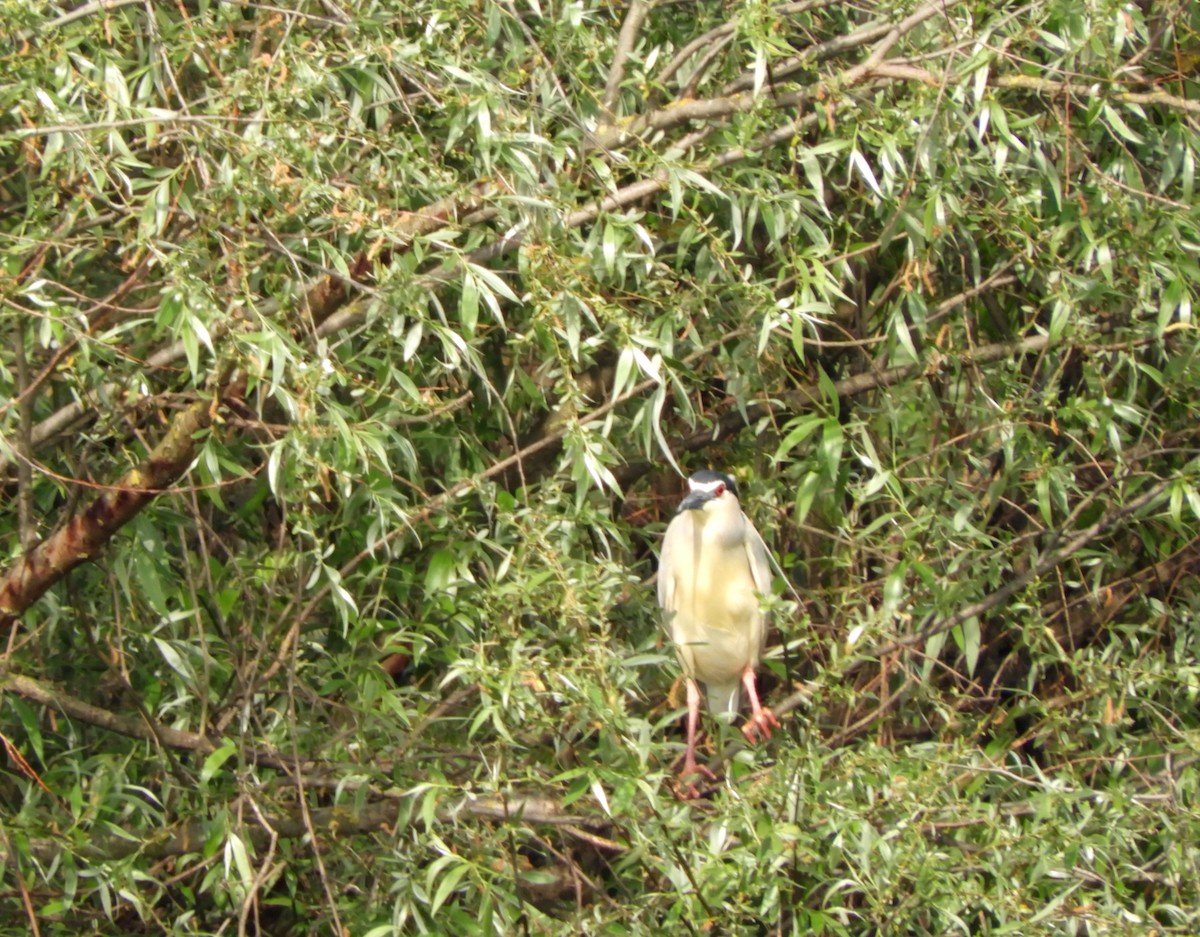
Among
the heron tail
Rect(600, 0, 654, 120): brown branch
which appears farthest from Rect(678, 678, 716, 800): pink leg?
Rect(600, 0, 654, 120): brown branch

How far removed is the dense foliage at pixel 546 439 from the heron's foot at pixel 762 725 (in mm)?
86

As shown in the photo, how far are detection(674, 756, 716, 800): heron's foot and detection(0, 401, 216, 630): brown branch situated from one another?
1.13m

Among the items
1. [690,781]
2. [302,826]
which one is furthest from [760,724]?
[302,826]

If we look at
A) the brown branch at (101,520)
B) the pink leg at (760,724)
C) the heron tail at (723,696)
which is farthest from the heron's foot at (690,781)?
the brown branch at (101,520)

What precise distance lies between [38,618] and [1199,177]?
2713 mm

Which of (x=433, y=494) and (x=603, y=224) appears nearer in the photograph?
(x=603, y=224)

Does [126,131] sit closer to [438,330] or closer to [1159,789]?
[438,330]

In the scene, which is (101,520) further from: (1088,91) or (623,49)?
(1088,91)

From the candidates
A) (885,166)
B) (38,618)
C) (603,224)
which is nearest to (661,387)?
(603,224)

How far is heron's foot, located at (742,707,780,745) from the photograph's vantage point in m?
3.59

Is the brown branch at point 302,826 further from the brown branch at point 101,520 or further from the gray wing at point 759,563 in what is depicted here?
the gray wing at point 759,563

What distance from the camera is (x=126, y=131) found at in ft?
10.2

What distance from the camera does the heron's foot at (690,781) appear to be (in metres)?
3.11

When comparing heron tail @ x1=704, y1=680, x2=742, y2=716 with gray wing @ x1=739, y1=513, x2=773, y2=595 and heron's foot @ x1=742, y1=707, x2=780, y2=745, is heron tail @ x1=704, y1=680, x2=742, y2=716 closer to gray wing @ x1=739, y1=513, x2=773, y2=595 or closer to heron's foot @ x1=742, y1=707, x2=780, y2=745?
gray wing @ x1=739, y1=513, x2=773, y2=595
